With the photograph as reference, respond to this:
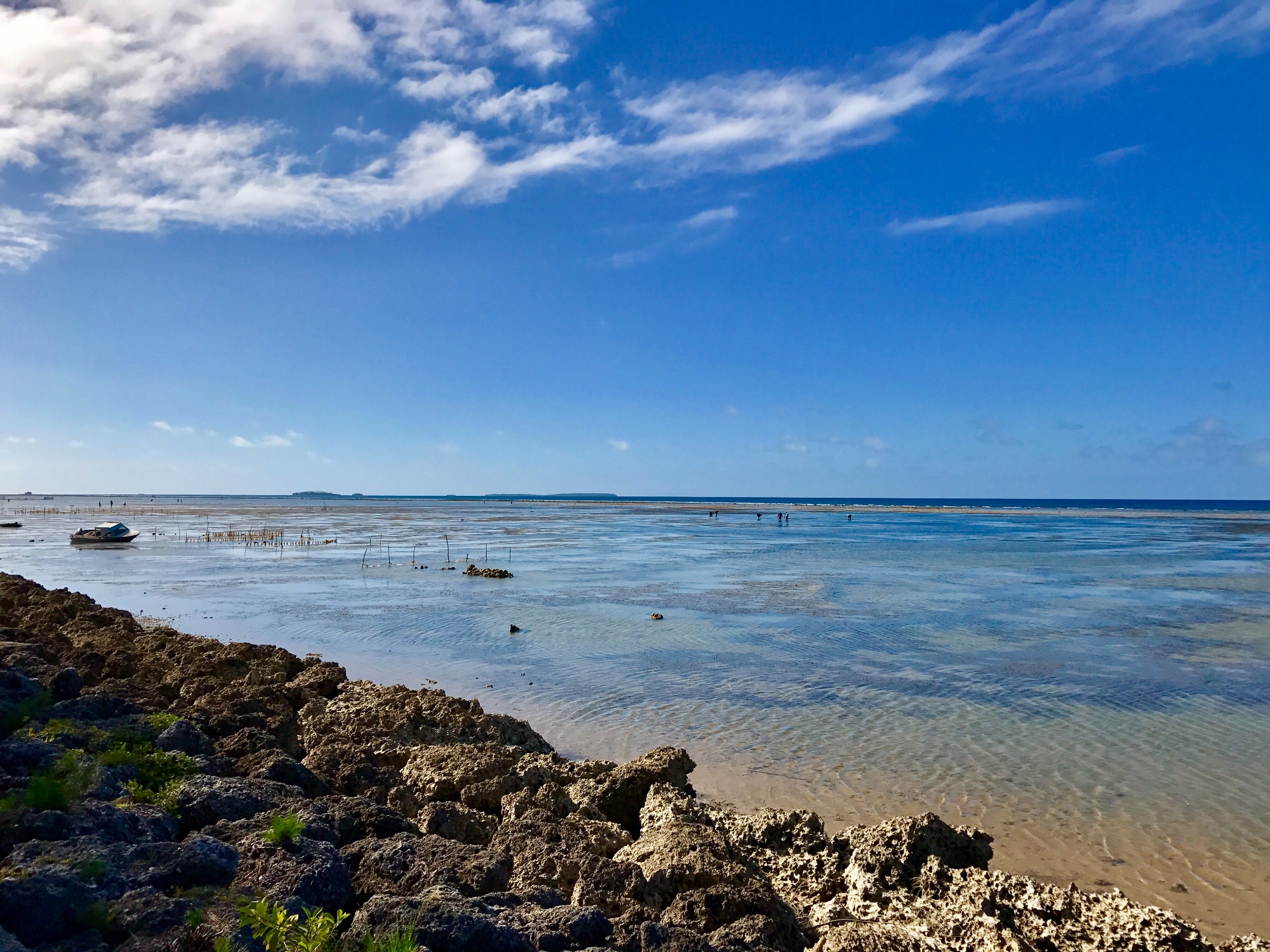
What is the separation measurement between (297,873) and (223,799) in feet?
5.29

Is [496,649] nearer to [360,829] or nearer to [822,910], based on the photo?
[360,829]

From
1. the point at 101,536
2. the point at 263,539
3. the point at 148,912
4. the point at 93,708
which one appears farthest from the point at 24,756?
the point at 101,536

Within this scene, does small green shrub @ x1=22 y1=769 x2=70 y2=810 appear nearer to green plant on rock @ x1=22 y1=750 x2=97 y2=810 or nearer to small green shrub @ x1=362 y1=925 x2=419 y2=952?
green plant on rock @ x1=22 y1=750 x2=97 y2=810

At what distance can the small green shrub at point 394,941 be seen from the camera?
4.34 metres

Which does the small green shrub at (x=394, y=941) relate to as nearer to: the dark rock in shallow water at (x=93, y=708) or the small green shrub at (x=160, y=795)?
the small green shrub at (x=160, y=795)

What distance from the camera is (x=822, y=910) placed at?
6.15 m

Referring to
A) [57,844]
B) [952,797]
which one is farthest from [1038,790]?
[57,844]

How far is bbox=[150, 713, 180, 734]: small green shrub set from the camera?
8711mm

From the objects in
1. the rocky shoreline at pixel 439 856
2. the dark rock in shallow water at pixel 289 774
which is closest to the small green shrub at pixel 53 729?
the rocky shoreline at pixel 439 856

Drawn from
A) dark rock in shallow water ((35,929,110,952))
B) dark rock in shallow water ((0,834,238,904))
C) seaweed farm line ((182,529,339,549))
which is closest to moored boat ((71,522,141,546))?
seaweed farm line ((182,529,339,549))

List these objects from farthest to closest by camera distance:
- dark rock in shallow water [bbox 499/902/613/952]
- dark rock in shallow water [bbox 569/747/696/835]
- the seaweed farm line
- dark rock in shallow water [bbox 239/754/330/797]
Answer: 1. the seaweed farm line
2. dark rock in shallow water [bbox 569/747/696/835]
3. dark rock in shallow water [bbox 239/754/330/797]
4. dark rock in shallow water [bbox 499/902/613/952]

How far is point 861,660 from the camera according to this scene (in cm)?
1739

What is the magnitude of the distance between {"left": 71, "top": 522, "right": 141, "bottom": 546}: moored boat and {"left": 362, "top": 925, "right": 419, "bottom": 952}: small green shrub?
56.5m

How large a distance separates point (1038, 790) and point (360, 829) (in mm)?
8032
